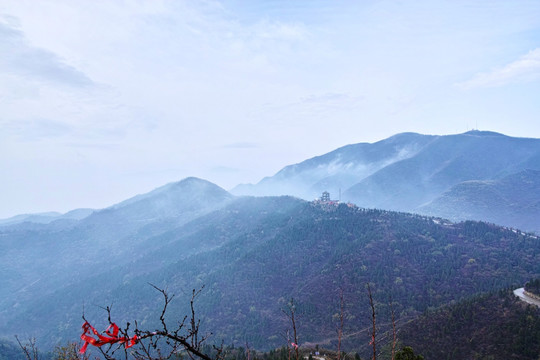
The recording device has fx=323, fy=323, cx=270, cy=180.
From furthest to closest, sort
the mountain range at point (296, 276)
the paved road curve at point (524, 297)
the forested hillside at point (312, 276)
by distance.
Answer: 1. the forested hillside at point (312, 276)
2. the mountain range at point (296, 276)
3. the paved road curve at point (524, 297)

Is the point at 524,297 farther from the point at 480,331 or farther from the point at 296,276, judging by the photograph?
the point at 296,276

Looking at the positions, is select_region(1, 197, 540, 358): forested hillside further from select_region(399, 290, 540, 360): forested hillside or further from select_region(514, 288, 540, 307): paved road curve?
select_region(514, 288, 540, 307): paved road curve

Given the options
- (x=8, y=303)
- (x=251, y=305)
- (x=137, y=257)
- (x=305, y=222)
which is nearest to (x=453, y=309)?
(x=251, y=305)

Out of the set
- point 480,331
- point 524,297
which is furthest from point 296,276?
point 480,331

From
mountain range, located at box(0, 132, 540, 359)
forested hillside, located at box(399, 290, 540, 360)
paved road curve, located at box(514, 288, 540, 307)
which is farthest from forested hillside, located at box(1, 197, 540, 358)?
paved road curve, located at box(514, 288, 540, 307)

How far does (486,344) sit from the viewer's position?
35188 mm

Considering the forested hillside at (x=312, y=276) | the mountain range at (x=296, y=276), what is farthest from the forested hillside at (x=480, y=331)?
the forested hillside at (x=312, y=276)

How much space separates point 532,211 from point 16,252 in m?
294

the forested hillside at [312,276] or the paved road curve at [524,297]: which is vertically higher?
the paved road curve at [524,297]

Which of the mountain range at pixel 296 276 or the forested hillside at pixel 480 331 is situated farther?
the mountain range at pixel 296 276

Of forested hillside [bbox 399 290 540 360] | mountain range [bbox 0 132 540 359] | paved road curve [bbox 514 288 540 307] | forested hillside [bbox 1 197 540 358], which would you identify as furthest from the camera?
forested hillside [bbox 1 197 540 358]

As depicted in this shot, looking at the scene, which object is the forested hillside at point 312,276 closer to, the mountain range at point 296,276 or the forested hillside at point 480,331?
the mountain range at point 296,276

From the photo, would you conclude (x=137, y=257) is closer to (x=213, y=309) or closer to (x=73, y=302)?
(x=73, y=302)

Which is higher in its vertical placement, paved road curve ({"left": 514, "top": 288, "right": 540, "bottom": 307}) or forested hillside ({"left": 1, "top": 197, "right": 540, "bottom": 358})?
paved road curve ({"left": 514, "top": 288, "right": 540, "bottom": 307})
